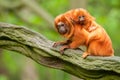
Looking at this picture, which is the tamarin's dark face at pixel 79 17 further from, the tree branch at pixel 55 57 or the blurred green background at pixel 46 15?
the blurred green background at pixel 46 15

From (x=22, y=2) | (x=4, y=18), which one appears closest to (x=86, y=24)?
(x=22, y=2)

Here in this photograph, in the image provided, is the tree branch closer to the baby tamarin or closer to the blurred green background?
the baby tamarin

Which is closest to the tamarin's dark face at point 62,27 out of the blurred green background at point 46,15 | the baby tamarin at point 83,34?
the baby tamarin at point 83,34

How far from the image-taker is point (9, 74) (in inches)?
635

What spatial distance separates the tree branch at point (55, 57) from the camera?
486 centimetres

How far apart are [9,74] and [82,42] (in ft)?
36.7

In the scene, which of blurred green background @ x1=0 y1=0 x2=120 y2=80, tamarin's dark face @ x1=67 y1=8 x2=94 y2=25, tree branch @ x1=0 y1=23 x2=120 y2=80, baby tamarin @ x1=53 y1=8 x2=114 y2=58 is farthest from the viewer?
blurred green background @ x1=0 y1=0 x2=120 y2=80

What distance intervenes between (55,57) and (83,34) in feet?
1.06

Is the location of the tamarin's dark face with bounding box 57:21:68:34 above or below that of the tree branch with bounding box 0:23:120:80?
above

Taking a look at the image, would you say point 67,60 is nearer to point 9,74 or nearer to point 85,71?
point 85,71

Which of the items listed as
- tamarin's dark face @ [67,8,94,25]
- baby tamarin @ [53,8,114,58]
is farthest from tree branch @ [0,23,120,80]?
tamarin's dark face @ [67,8,94,25]

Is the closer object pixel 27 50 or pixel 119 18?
pixel 27 50

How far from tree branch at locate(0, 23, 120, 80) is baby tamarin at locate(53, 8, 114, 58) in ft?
0.28

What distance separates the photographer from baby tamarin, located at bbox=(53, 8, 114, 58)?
5.09m
